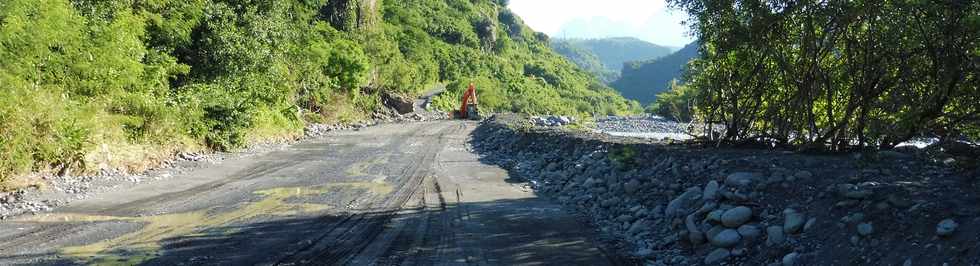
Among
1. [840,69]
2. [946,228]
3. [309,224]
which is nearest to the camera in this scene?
[946,228]

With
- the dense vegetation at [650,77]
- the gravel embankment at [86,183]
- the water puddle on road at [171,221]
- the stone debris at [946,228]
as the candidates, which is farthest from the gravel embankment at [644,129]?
the dense vegetation at [650,77]

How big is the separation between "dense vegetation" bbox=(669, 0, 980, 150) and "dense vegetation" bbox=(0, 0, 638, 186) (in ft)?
33.8

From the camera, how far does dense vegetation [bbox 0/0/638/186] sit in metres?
9.70

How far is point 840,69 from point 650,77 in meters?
170

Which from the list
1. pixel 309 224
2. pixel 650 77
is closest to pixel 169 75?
pixel 309 224

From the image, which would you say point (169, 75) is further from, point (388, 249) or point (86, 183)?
point (388, 249)

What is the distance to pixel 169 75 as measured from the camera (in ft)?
53.6

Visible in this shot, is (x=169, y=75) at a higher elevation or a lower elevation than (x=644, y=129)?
higher

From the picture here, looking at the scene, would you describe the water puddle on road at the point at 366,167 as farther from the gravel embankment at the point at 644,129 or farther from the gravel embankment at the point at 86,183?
the gravel embankment at the point at 644,129

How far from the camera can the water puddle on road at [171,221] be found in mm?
6379

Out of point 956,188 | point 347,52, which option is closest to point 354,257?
point 956,188

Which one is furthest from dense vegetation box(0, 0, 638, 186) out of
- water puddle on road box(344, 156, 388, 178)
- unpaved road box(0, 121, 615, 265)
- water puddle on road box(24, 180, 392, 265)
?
water puddle on road box(344, 156, 388, 178)

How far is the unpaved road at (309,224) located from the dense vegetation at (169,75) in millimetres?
1412

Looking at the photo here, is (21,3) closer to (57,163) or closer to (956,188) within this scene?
(57,163)
